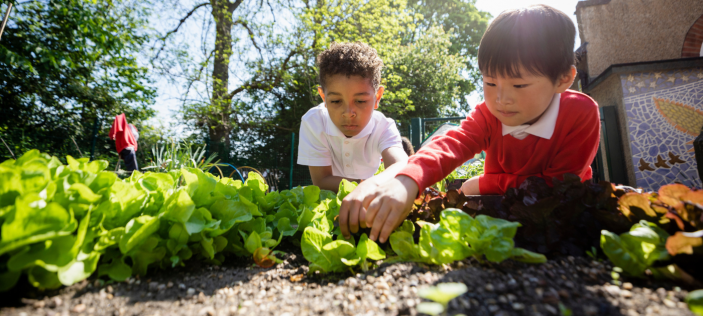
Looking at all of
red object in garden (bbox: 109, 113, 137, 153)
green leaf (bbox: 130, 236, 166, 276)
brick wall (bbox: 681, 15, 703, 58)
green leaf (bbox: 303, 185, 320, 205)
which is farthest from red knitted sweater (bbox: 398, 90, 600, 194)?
red object in garden (bbox: 109, 113, 137, 153)

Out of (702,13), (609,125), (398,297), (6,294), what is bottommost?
(398,297)

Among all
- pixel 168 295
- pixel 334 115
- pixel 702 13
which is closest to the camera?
pixel 168 295

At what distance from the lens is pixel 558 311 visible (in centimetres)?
57

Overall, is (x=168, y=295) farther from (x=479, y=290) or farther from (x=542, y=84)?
(x=542, y=84)

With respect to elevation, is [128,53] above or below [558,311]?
above

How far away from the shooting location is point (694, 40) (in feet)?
16.4

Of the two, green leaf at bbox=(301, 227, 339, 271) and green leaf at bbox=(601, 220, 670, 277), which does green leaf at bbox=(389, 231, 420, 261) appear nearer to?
green leaf at bbox=(301, 227, 339, 271)

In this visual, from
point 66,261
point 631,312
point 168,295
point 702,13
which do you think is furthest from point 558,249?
point 702,13

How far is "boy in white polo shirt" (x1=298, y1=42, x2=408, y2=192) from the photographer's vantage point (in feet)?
7.30

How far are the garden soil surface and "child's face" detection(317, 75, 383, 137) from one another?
1.41 metres

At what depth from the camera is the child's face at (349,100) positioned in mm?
2193

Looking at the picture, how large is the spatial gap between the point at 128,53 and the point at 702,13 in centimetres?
1282

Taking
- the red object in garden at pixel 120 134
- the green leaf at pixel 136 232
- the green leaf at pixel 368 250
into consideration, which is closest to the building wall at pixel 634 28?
the green leaf at pixel 368 250

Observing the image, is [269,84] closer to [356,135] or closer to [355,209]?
[356,135]
